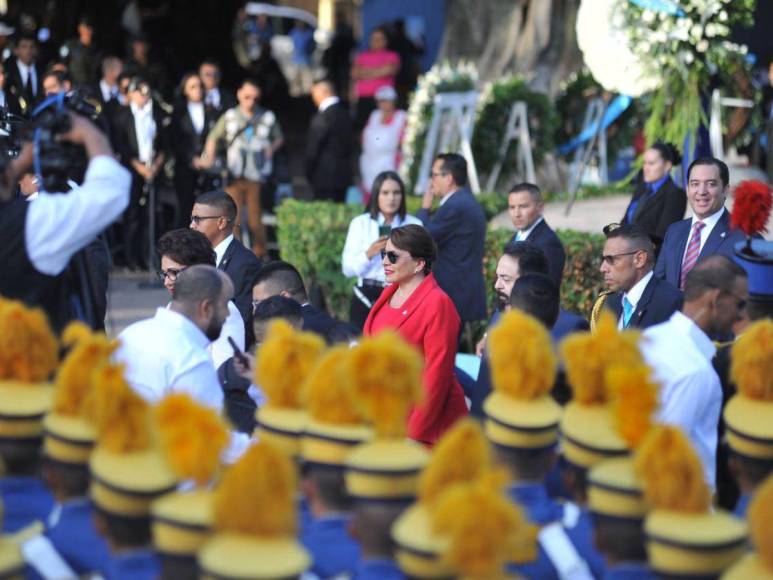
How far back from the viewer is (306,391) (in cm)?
412

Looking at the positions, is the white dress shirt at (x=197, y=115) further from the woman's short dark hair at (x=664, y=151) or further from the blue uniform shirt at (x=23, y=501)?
the blue uniform shirt at (x=23, y=501)

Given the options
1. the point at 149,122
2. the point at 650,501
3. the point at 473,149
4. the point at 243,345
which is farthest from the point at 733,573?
the point at 473,149

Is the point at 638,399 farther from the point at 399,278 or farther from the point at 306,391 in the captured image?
the point at 399,278

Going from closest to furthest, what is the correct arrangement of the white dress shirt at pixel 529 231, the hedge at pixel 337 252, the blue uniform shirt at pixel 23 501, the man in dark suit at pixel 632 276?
the blue uniform shirt at pixel 23 501
the man in dark suit at pixel 632 276
the white dress shirt at pixel 529 231
the hedge at pixel 337 252

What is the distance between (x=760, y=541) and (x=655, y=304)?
3876mm

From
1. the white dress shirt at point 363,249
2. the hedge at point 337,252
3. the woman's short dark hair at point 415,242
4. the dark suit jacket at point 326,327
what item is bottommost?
the hedge at point 337,252

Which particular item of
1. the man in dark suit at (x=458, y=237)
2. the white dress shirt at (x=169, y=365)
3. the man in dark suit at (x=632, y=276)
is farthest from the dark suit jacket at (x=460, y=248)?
the white dress shirt at (x=169, y=365)

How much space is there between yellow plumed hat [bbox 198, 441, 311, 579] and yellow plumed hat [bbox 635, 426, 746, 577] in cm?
88

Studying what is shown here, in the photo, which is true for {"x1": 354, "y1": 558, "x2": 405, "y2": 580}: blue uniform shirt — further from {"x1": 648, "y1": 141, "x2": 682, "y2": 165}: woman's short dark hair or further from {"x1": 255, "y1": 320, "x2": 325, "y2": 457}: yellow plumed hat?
{"x1": 648, "y1": 141, "x2": 682, "y2": 165}: woman's short dark hair

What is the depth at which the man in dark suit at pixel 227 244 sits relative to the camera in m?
8.02

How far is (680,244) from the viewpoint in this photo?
8.40 m

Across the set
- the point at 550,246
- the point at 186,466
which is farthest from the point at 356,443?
the point at 550,246

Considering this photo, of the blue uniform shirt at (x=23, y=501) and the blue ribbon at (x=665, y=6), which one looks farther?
the blue ribbon at (x=665, y=6)

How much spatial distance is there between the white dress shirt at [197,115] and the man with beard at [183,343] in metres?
8.70
